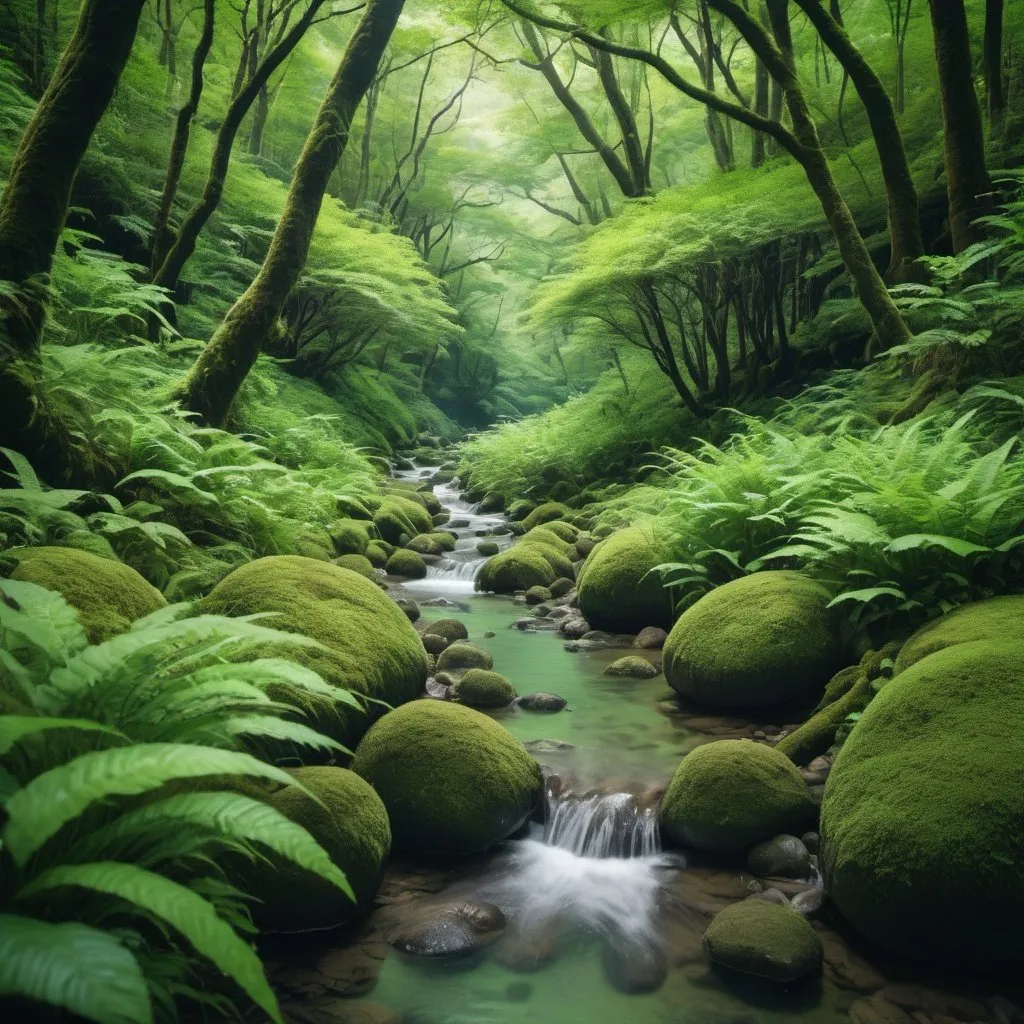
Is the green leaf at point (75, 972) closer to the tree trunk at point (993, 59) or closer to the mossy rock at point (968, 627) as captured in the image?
the mossy rock at point (968, 627)

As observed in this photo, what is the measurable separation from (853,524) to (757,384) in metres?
9.35

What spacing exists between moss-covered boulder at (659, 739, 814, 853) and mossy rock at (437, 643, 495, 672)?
2.79 metres

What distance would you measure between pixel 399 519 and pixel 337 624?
839 centimetres

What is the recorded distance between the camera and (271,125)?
25141 mm

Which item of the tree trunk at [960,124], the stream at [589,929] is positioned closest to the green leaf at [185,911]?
the stream at [589,929]

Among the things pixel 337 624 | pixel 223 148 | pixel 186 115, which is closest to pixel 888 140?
pixel 223 148

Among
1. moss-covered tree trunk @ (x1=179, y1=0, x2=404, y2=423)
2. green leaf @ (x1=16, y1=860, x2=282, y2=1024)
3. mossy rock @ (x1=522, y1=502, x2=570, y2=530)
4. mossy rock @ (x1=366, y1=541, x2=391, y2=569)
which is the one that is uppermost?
moss-covered tree trunk @ (x1=179, y1=0, x2=404, y2=423)

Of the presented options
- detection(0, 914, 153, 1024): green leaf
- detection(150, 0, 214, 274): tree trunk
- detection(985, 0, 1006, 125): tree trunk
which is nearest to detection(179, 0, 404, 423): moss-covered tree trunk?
detection(150, 0, 214, 274): tree trunk

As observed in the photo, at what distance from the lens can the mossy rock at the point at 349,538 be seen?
10.7 metres

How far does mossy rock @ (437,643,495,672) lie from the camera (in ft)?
22.5

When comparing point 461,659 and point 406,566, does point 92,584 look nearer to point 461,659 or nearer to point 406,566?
point 461,659

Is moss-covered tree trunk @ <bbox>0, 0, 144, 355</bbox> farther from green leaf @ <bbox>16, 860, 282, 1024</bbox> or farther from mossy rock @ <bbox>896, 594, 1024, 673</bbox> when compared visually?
mossy rock @ <bbox>896, 594, 1024, 673</bbox>

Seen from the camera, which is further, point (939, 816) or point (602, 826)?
point (602, 826)

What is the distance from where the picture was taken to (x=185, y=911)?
1675 millimetres
